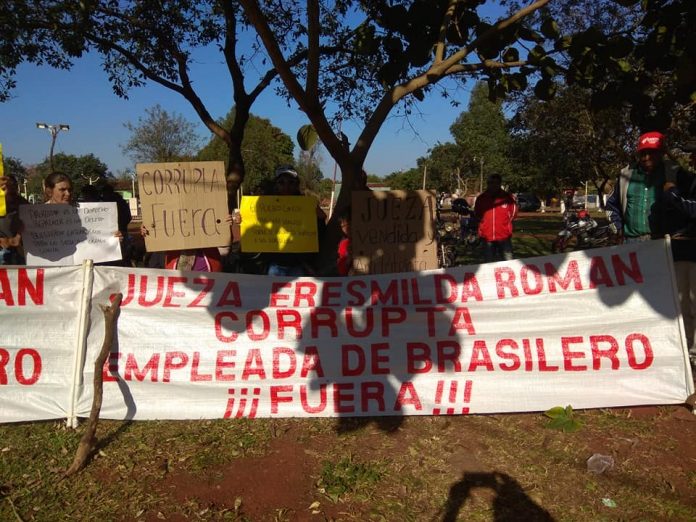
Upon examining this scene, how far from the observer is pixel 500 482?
3.02 m

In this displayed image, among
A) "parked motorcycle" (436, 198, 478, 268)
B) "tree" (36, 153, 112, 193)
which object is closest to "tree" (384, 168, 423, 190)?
"tree" (36, 153, 112, 193)

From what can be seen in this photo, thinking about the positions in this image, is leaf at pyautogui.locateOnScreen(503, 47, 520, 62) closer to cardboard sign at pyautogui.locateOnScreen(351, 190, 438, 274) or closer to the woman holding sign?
cardboard sign at pyautogui.locateOnScreen(351, 190, 438, 274)

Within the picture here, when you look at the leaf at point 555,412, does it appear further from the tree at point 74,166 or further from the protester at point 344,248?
the tree at point 74,166

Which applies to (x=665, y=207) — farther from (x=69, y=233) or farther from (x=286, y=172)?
(x=69, y=233)

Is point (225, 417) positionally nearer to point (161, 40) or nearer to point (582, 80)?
point (582, 80)

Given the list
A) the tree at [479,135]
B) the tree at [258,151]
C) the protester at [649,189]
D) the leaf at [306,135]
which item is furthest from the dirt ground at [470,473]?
the tree at [479,135]

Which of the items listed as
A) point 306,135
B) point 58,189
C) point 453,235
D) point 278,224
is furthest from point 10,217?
point 453,235

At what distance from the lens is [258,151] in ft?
129

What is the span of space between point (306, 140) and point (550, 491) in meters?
3.56

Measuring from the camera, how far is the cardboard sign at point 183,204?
12.7 feet

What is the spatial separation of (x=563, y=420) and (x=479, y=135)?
7035 centimetres

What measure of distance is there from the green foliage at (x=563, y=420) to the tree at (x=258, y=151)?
32132mm

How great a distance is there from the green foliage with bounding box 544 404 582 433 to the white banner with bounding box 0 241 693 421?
54mm

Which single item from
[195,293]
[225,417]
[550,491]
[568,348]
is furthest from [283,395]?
[568,348]
